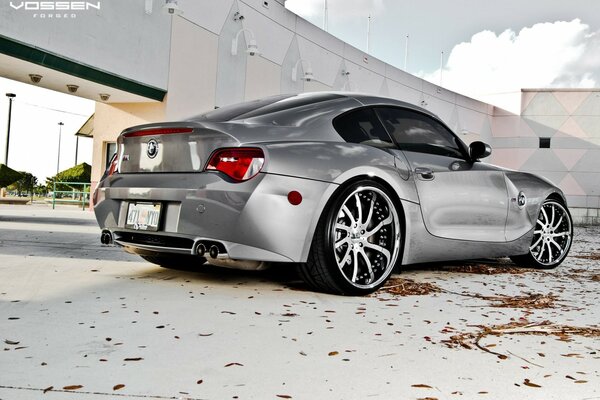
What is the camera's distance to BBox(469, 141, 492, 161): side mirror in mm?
4680

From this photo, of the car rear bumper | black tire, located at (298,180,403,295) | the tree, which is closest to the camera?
the car rear bumper

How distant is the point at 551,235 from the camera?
224 inches

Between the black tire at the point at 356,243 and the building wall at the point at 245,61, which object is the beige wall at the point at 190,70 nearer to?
the building wall at the point at 245,61

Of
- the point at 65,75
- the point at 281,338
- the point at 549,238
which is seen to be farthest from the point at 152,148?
the point at 65,75

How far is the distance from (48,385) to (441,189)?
10.5ft

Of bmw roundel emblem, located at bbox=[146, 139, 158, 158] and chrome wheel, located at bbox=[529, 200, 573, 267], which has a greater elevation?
bmw roundel emblem, located at bbox=[146, 139, 158, 158]

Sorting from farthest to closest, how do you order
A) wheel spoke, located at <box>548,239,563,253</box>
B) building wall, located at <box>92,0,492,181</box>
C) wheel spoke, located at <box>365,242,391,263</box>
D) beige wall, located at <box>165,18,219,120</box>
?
building wall, located at <box>92,0,492,181</box>, beige wall, located at <box>165,18,219,120</box>, wheel spoke, located at <box>548,239,563,253</box>, wheel spoke, located at <box>365,242,391,263</box>

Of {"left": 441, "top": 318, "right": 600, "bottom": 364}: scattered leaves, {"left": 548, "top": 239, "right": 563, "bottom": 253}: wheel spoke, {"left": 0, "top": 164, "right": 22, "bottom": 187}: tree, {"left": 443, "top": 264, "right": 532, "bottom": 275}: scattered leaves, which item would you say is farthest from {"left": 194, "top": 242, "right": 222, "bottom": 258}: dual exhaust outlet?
{"left": 0, "top": 164, "right": 22, "bottom": 187}: tree

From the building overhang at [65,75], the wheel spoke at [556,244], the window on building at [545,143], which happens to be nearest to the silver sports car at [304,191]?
the wheel spoke at [556,244]

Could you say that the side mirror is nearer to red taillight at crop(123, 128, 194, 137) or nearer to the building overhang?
red taillight at crop(123, 128, 194, 137)

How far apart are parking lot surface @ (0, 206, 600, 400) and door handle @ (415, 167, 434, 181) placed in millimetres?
775

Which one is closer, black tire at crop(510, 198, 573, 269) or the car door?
the car door

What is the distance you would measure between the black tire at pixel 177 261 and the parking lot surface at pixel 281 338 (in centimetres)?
11

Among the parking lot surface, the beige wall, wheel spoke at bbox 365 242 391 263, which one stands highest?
the beige wall
